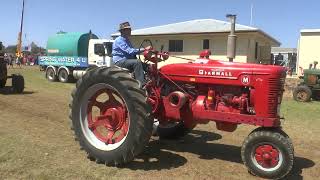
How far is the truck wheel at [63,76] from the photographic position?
24411mm

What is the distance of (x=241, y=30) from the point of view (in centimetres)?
2878

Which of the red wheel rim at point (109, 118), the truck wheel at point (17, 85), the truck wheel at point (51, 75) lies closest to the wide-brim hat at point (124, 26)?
the red wheel rim at point (109, 118)

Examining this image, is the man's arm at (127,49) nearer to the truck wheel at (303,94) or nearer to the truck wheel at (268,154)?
the truck wheel at (268,154)

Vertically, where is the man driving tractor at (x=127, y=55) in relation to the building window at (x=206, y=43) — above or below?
below

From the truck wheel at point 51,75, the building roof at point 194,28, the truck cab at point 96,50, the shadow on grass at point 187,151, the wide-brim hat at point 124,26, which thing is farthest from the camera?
the building roof at point 194,28

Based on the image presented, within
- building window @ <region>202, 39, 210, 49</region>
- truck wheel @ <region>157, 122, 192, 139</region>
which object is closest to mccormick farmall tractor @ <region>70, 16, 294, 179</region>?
truck wheel @ <region>157, 122, 192, 139</region>

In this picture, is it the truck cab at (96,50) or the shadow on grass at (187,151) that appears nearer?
the shadow on grass at (187,151)

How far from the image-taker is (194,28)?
31672mm

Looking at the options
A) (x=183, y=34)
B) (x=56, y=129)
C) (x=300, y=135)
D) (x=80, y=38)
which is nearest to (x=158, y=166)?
(x=56, y=129)

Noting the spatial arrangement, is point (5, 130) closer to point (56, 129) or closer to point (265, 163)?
point (56, 129)

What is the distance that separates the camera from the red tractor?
239 inches

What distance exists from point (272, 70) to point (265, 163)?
1218 mm

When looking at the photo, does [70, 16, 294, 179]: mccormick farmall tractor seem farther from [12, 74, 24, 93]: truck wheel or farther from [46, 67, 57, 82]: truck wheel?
[46, 67, 57, 82]: truck wheel

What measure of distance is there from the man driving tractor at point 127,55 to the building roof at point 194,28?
73.5 feet
